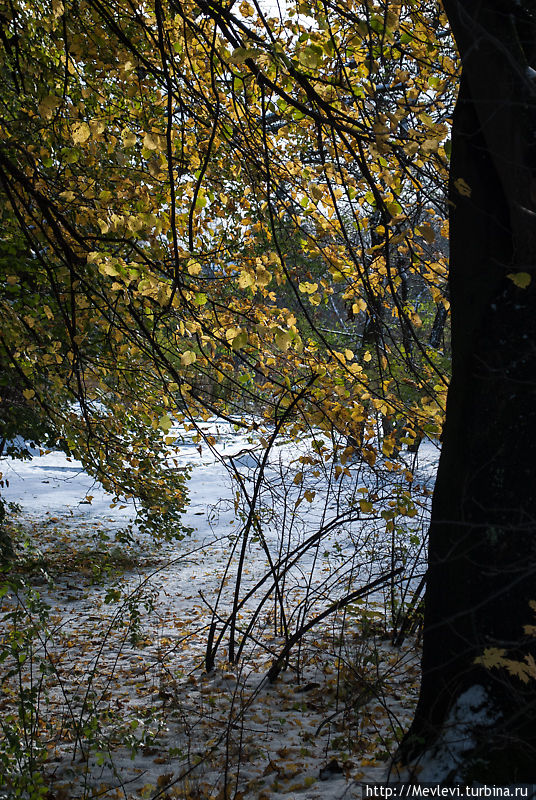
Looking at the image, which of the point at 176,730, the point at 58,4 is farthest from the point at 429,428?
the point at 58,4

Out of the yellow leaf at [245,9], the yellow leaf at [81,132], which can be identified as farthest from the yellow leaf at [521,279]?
the yellow leaf at [245,9]

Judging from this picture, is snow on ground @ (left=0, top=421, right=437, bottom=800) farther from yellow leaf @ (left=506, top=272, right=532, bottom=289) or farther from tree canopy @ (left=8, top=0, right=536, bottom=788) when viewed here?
yellow leaf @ (left=506, top=272, right=532, bottom=289)

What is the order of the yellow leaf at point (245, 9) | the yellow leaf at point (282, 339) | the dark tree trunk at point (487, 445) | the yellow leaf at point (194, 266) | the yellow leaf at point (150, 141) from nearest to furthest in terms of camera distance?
the dark tree trunk at point (487, 445), the yellow leaf at point (150, 141), the yellow leaf at point (282, 339), the yellow leaf at point (194, 266), the yellow leaf at point (245, 9)

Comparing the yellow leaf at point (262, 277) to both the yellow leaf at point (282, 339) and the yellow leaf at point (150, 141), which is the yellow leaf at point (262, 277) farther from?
the yellow leaf at point (150, 141)

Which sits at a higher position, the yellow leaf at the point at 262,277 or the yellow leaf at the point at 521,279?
the yellow leaf at the point at 262,277

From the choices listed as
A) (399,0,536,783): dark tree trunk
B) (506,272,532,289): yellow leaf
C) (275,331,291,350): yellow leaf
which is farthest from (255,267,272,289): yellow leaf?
(506,272,532,289): yellow leaf

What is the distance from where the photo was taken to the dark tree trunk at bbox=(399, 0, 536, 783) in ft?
7.14

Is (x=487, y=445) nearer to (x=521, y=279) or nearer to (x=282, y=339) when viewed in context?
(x=521, y=279)

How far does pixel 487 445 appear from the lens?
7.71 ft

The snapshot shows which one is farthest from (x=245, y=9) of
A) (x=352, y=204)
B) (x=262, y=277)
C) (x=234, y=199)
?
(x=262, y=277)

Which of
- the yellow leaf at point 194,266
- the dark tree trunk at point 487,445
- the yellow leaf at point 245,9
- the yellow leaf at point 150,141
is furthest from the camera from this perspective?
the yellow leaf at point 245,9

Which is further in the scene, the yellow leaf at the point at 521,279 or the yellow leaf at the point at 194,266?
the yellow leaf at the point at 194,266

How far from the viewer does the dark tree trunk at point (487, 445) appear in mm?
2176

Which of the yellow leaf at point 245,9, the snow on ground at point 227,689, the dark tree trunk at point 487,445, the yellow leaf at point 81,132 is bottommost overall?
the snow on ground at point 227,689
